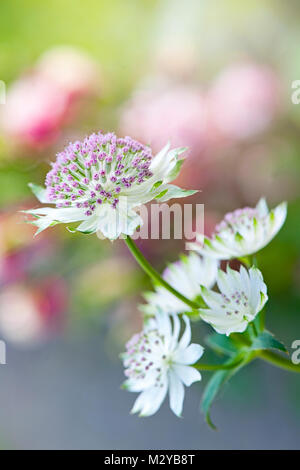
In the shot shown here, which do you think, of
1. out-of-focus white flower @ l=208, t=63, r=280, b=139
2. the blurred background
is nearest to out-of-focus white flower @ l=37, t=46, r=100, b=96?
the blurred background

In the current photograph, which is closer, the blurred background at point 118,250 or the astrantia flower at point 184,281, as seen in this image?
the astrantia flower at point 184,281

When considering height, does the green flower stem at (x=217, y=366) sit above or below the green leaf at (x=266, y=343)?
below

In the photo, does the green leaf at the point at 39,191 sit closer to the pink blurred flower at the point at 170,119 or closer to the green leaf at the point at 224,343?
the green leaf at the point at 224,343

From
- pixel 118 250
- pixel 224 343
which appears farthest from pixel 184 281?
pixel 118 250

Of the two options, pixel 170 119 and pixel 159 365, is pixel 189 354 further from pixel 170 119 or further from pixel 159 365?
pixel 170 119

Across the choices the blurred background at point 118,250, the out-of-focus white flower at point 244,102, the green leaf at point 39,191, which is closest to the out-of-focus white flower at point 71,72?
the blurred background at point 118,250

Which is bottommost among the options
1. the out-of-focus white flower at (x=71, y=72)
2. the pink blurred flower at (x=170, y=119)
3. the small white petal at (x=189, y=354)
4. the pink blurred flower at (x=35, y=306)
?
the small white petal at (x=189, y=354)
